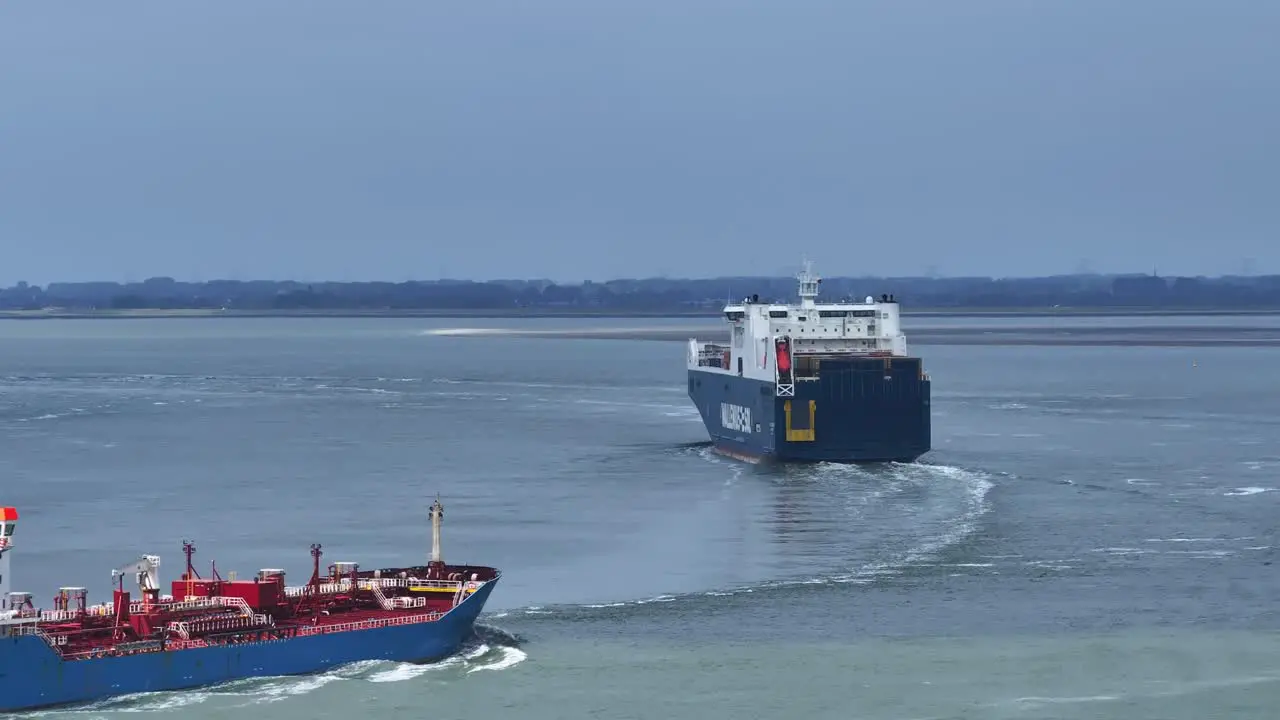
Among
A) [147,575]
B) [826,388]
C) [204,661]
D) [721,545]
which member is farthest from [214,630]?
[826,388]

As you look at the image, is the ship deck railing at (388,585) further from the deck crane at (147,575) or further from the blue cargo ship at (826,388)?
the blue cargo ship at (826,388)

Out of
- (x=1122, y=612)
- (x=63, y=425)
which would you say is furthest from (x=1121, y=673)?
(x=63, y=425)

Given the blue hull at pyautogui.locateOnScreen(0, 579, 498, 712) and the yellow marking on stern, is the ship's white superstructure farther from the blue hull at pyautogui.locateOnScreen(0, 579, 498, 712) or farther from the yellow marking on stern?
the blue hull at pyautogui.locateOnScreen(0, 579, 498, 712)

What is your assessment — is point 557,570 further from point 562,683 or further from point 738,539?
point 562,683

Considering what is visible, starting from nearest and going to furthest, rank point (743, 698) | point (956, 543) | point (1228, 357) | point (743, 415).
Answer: point (743, 698) → point (956, 543) → point (743, 415) → point (1228, 357)

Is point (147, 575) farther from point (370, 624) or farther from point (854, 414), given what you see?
point (854, 414)

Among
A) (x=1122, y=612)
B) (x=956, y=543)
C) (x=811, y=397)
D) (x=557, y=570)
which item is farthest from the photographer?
(x=811, y=397)
